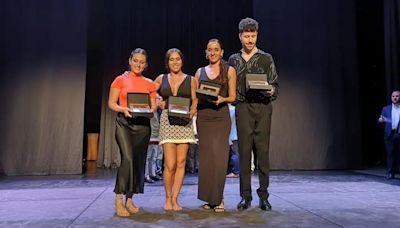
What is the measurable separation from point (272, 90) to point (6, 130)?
4736 mm

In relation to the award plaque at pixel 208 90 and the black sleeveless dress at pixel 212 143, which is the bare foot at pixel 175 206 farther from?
the award plaque at pixel 208 90

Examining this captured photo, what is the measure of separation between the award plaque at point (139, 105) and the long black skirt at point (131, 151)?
0.52 ft

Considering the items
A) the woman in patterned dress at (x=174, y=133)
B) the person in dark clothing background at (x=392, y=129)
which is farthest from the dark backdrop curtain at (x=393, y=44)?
the woman in patterned dress at (x=174, y=133)

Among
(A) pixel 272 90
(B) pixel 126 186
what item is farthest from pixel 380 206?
(B) pixel 126 186

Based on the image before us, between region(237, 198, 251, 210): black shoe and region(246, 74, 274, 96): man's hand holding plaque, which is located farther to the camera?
region(237, 198, 251, 210): black shoe

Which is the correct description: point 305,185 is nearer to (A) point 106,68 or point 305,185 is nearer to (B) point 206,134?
(B) point 206,134

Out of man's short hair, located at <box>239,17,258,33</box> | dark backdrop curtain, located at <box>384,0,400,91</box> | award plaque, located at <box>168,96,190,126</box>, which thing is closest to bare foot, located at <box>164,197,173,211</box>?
award plaque, located at <box>168,96,190,126</box>

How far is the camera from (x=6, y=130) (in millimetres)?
6062

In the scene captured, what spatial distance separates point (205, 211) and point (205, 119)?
708 millimetres

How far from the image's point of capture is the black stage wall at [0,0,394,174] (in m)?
6.16

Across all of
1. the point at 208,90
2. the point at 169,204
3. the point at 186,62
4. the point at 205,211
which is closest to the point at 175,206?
the point at 169,204

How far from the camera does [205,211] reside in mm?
2941

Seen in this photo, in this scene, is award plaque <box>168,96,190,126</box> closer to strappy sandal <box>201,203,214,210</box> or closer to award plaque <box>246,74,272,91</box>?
award plaque <box>246,74,272,91</box>

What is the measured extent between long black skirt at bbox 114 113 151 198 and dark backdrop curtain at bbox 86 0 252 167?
16.1 ft
